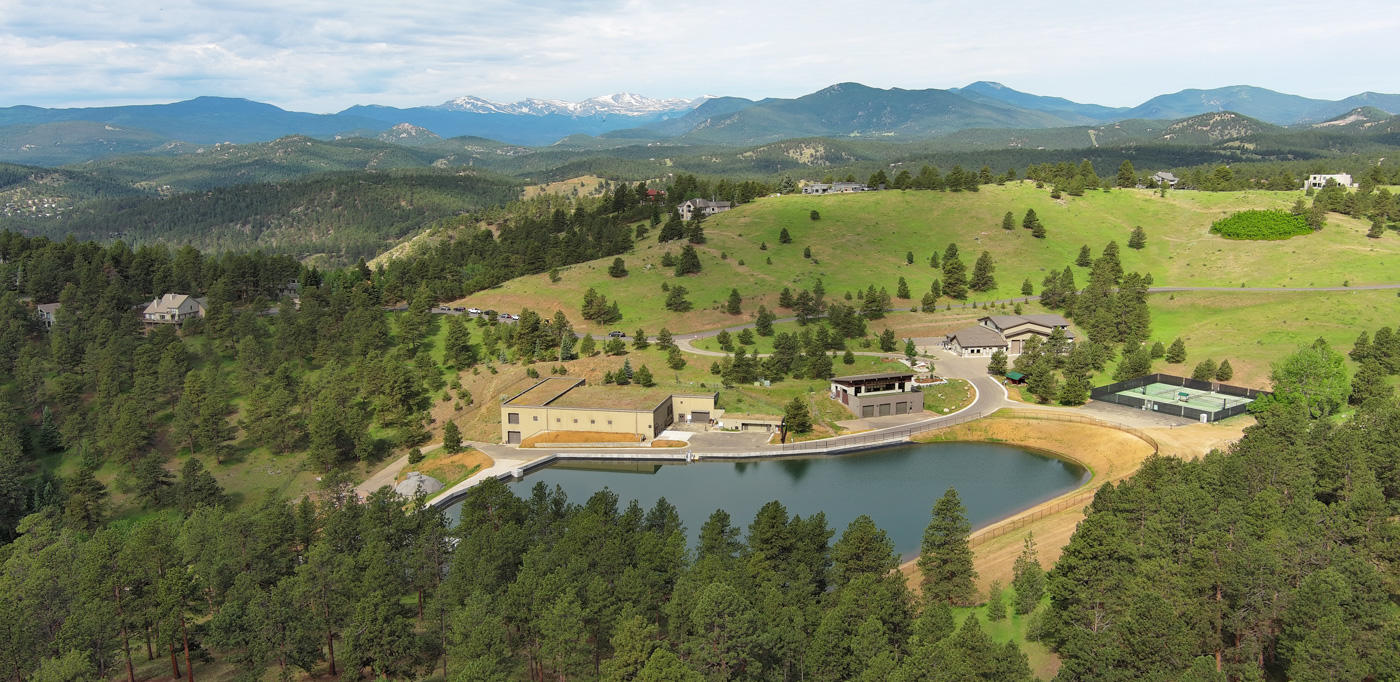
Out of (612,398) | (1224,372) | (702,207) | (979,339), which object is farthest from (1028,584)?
(702,207)

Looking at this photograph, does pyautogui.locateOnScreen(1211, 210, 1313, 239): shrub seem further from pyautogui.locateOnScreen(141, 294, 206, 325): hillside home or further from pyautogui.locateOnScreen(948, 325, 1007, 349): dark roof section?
pyautogui.locateOnScreen(141, 294, 206, 325): hillside home

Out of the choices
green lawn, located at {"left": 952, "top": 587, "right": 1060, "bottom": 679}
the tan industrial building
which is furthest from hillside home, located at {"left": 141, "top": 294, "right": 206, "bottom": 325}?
green lawn, located at {"left": 952, "top": 587, "right": 1060, "bottom": 679}

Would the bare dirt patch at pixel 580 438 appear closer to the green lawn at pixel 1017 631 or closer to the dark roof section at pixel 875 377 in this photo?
the dark roof section at pixel 875 377

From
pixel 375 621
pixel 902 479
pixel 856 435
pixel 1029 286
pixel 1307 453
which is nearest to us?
pixel 375 621

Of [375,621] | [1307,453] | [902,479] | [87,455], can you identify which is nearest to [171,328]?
[87,455]

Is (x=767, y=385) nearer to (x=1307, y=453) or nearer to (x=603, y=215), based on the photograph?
(x=1307, y=453)

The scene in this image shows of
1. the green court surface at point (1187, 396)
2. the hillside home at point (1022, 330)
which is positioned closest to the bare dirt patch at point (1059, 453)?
the green court surface at point (1187, 396)
